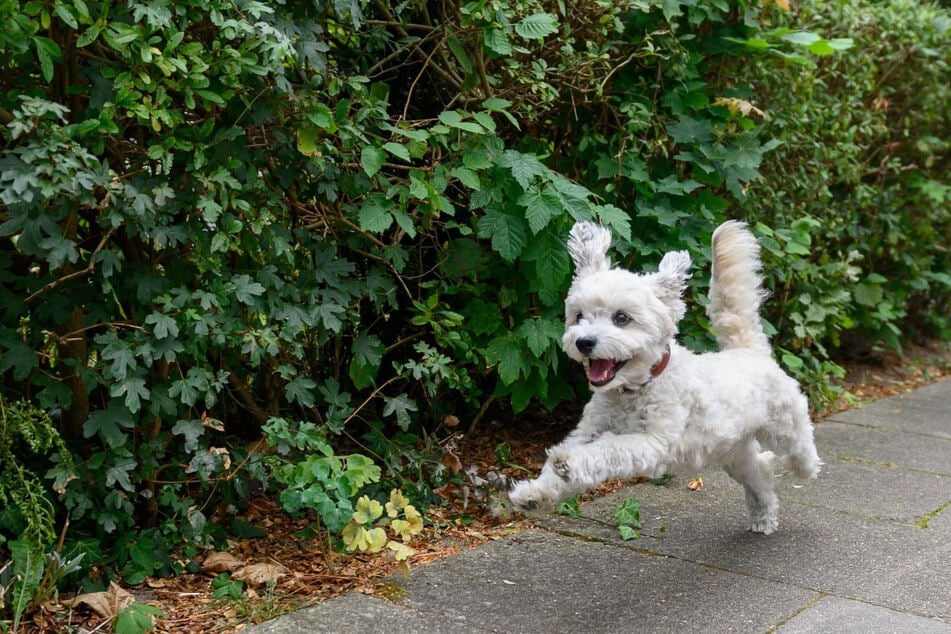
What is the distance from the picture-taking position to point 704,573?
445 centimetres

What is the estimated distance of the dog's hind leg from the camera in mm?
4922

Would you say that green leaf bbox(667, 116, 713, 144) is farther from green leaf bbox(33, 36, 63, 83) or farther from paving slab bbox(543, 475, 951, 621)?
green leaf bbox(33, 36, 63, 83)

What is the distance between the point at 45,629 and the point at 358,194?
2.16 m

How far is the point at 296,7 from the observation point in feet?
13.2

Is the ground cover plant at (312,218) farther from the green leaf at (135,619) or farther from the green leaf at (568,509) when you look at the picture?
the green leaf at (568,509)

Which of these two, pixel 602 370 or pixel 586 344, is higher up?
pixel 586 344

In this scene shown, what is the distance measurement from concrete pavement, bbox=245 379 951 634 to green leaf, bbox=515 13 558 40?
94.3 inches

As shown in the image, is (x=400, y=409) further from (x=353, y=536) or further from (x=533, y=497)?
(x=533, y=497)

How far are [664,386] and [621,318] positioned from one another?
0.38 m

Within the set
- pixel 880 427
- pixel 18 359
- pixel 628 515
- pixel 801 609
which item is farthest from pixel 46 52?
pixel 880 427

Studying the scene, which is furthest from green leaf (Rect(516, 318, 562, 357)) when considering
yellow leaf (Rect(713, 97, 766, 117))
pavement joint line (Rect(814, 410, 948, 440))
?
pavement joint line (Rect(814, 410, 948, 440))

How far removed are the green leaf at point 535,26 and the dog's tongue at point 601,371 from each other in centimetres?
156

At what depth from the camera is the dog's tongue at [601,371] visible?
4.15 m

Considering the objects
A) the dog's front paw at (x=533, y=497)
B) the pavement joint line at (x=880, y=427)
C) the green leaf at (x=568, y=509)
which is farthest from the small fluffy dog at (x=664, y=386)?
the pavement joint line at (x=880, y=427)
